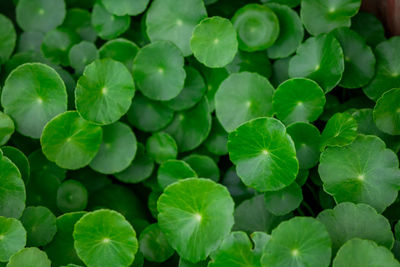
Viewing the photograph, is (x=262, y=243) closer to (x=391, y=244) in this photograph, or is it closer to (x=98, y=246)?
(x=391, y=244)

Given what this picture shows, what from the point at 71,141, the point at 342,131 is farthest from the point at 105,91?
the point at 342,131

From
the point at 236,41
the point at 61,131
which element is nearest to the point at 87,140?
the point at 61,131

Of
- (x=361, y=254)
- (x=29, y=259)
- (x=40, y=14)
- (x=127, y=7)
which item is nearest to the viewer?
(x=361, y=254)

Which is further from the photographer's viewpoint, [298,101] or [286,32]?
[286,32]

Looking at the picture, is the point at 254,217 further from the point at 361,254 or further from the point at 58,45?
the point at 58,45

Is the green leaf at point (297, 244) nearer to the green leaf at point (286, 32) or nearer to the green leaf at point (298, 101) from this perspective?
the green leaf at point (298, 101)

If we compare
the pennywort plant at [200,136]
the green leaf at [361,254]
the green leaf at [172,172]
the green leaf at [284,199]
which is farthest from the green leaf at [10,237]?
the green leaf at [361,254]

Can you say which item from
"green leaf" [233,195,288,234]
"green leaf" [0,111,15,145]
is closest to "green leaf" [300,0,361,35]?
"green leaf" [233,195,288,234]
